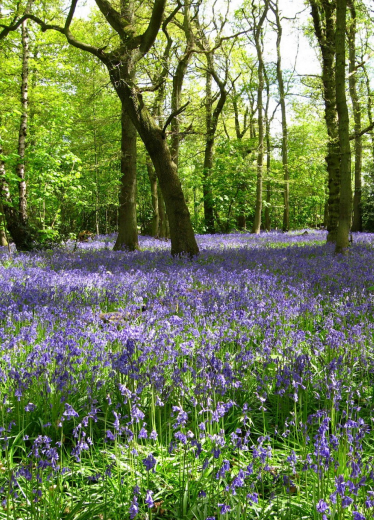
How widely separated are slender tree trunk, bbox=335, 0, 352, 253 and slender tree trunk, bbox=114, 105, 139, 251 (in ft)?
20.7

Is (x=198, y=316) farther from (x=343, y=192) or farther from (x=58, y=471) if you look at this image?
(x=343, y=192)

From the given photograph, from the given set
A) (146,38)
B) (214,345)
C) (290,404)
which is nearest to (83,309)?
(214,345)

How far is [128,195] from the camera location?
12.9m

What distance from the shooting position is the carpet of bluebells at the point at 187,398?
73.1 inches

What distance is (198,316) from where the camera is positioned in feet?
15.4

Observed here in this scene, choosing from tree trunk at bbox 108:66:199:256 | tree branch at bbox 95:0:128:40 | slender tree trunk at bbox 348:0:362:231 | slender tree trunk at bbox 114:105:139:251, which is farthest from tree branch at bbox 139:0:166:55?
slender tree trunk at bbox 348:0:362:231

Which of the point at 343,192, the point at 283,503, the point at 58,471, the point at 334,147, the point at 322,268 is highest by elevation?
the point at 334,147

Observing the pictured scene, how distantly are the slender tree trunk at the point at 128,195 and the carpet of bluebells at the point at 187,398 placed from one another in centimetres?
572

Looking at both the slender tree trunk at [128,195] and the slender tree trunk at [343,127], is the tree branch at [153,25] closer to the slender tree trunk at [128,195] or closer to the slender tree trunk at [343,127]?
the slender tree trunk at [128,195]

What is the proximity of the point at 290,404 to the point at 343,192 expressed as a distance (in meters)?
7.57

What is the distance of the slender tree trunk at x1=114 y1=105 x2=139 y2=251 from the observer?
12914mm

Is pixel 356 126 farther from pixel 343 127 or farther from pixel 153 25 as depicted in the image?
pixel 153 25

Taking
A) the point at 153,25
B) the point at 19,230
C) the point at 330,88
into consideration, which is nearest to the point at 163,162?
the point at 153,25

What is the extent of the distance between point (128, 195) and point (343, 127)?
6.62 metres
